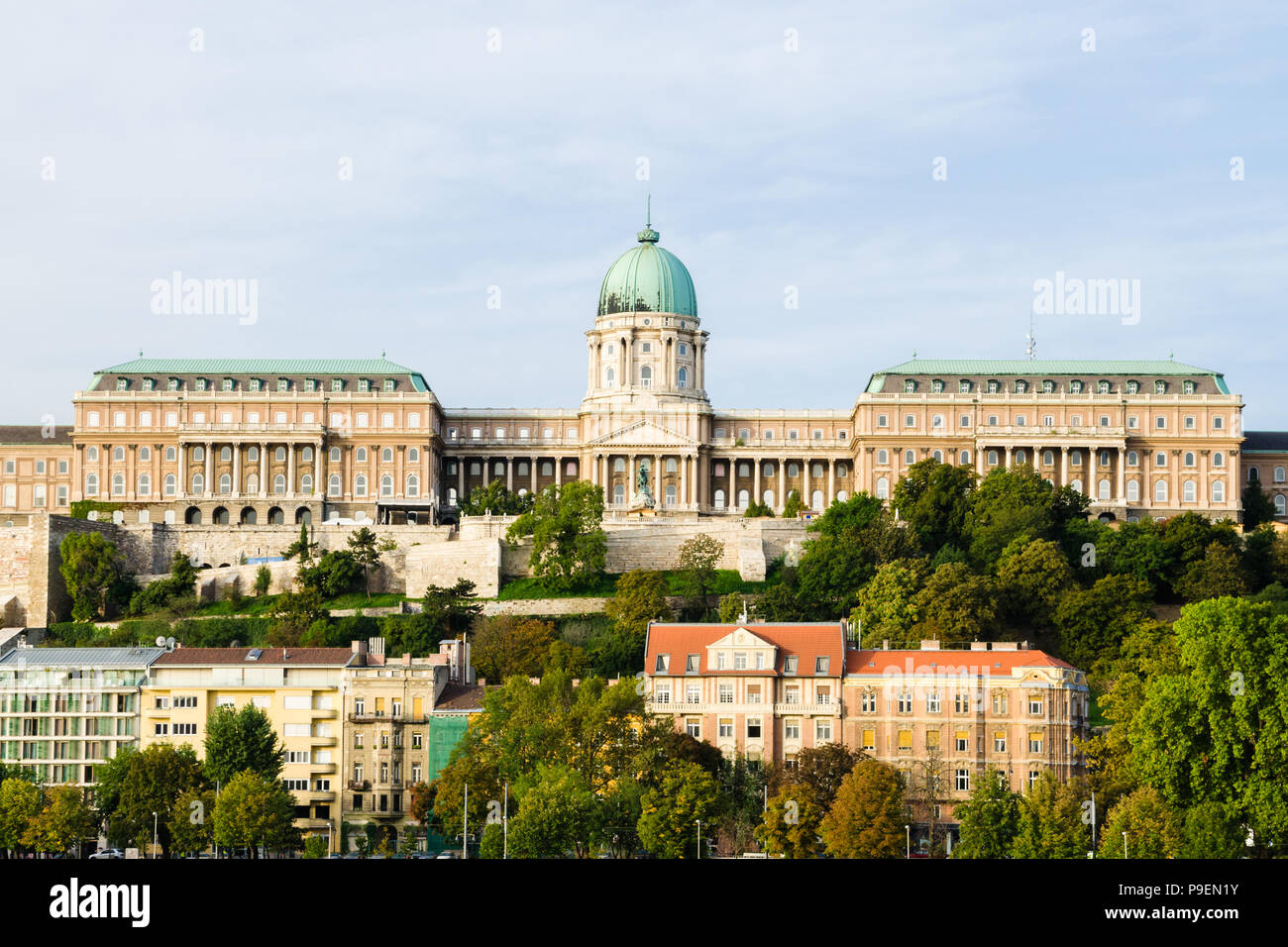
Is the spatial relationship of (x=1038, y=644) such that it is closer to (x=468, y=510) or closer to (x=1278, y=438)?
(x=468, y=510)

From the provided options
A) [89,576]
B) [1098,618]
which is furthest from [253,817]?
[89,576]

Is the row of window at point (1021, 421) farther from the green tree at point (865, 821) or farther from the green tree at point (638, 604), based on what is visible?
the green tree at point (865, 821)

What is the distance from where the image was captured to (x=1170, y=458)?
151 meters

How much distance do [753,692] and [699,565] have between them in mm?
35294

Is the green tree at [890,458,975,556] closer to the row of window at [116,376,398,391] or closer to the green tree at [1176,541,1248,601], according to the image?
the green tree at [1176,541,1248,601]

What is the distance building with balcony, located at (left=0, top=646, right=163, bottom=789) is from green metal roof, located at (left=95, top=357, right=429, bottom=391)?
61.1 metres

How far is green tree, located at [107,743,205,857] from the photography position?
82125mm

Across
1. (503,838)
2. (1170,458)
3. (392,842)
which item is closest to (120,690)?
(392,842)

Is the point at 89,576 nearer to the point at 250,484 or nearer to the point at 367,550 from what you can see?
the point at 367,550

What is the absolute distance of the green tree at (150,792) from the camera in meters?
82.1

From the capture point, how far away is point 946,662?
88.8 meters

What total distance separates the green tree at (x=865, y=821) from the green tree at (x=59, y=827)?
93.0 feet

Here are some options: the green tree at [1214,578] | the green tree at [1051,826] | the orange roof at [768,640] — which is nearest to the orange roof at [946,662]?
the orange roof at [768,640]
